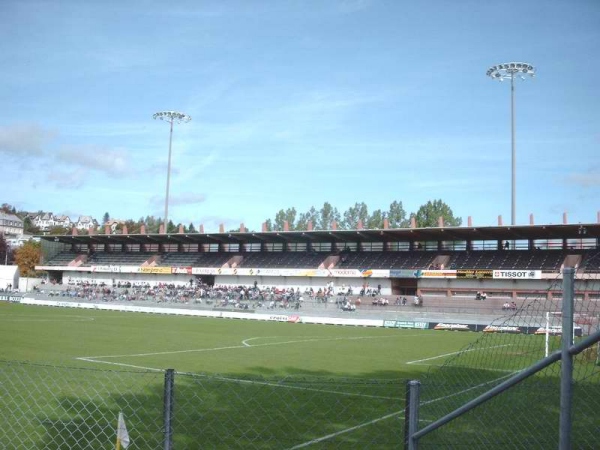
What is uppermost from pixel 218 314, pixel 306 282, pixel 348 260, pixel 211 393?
pixel 348 260

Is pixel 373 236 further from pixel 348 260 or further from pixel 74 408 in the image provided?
pixel 74 408

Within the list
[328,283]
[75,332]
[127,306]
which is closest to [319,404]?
[75,332]

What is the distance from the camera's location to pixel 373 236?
64562mm

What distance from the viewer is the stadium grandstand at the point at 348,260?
55.0 m

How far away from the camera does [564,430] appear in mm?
3533

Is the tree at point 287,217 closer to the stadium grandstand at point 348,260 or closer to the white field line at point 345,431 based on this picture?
the stadium grandstand at point 348,260

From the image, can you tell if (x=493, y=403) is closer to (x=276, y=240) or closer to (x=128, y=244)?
(x=276, y=240)

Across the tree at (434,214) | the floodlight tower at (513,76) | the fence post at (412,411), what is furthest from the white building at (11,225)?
the fence post at (412,411)

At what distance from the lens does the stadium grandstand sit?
5497 centimetres

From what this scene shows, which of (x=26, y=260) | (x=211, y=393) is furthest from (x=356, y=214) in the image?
(x=211, y=393)

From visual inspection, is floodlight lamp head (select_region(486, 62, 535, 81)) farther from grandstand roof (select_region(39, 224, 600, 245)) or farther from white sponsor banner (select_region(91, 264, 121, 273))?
white sponsor banner (select_region(91, 264, 121, 273))

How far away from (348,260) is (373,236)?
3.76 m

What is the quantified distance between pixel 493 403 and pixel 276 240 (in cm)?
6195

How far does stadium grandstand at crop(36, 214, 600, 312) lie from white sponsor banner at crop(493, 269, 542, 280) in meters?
0.08
